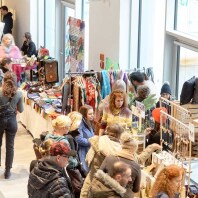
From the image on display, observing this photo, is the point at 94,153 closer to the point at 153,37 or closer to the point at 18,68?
the point at 153,37

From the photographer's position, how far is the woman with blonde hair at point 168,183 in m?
5.03

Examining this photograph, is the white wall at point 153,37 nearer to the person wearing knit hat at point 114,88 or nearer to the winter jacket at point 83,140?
the person wearing knit hat at point 114,88

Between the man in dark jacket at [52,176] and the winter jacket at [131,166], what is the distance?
0.50 metres

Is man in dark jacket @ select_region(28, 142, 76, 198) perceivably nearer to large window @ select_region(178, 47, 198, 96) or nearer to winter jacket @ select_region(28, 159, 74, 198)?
winter jacket @ select_region(28, 159, 74, 198)

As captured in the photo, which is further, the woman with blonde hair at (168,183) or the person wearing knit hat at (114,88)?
the person wearing knit hat at (114,88)

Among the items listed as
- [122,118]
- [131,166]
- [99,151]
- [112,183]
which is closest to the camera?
[112,183]

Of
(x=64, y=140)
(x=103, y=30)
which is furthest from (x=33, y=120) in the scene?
(x=64, y=140)

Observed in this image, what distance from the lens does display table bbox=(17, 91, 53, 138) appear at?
918 cm

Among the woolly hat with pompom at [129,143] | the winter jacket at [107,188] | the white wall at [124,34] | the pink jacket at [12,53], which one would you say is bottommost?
the winter jacket at [107,188]

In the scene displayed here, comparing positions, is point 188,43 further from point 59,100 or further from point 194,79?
point 59,100

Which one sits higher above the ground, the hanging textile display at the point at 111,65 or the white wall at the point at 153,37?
the white wall at the point at 153,37

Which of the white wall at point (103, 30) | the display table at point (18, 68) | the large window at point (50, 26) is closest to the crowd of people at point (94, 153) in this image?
the white wall at point (103, 30)

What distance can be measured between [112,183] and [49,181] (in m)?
0.54

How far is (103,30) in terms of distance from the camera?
30.1 ft
